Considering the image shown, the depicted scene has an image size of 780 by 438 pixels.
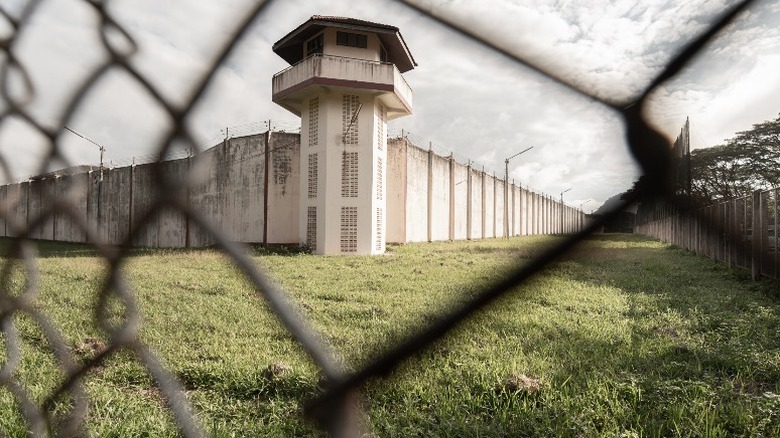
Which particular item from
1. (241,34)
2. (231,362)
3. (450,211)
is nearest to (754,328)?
(231,362)

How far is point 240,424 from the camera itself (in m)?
1.69

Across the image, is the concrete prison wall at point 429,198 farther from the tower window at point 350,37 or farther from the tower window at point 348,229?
the tower window at point 350,37

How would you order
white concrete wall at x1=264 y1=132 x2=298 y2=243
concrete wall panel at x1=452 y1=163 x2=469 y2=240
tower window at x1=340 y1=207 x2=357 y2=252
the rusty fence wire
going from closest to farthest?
the rusty fence wire, tower window at x1=340 y1=207 x2=357 y2=252, white concrete wall at x1=264 y1=132 x2=298 y2=243, concrete wall panel at x1=452 y1=163 x2=469 y2=240

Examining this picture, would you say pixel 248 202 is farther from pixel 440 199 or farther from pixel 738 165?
pixel 440 199

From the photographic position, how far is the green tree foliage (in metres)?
0.51

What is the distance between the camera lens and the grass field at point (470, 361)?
1.40 meters

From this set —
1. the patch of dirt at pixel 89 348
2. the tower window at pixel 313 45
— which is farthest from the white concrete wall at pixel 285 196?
the tower window at pixel 313 45

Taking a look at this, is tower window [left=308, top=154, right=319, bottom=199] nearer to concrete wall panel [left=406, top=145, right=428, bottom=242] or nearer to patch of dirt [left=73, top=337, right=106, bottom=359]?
concrete wall panel [left=406, top=145, right=428, bottom=242]

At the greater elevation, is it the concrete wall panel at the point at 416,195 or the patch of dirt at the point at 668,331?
the concrete wall panel at the point at 416,195

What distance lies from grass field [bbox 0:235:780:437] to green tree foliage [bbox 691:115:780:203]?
0.12 meters

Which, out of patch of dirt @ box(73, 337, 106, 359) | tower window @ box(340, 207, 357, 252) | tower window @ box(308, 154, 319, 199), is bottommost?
patch of dirt @ box(73, 337, 106, 359)

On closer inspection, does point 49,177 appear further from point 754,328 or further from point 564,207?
point 754,328

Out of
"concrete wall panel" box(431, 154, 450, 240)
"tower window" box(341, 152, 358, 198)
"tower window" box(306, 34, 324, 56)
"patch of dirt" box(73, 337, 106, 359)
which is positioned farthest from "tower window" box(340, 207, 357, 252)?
"tower window" box(306, 34, 324, 56)

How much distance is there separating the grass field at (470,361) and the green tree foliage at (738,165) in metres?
0.12
